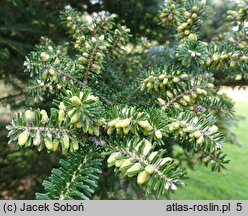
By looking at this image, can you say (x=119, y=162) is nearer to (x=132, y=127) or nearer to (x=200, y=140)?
(x=132, y=127)

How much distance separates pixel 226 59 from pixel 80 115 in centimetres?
68

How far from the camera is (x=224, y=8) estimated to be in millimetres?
3682

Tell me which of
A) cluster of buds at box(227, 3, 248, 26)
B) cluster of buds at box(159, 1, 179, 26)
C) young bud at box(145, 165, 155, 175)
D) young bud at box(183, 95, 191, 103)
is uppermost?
cluster of buds at box(227, 3, 248, 26)

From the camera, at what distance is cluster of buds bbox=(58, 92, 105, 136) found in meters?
0.87

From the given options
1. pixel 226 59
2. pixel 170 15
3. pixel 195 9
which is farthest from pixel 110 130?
pixel 170 15

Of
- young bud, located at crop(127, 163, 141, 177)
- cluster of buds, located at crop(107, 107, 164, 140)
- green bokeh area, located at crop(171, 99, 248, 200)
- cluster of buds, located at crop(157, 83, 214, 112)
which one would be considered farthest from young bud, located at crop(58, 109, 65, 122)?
green bokeh area, located at crop(171, 99, 248, 200)

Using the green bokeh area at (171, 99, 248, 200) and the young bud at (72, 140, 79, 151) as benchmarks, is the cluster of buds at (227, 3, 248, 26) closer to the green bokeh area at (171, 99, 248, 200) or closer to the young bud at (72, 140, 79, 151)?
the young bud at (72, 140, 79, 151)

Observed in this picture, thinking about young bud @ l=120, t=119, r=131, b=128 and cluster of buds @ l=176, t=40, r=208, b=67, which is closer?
young bud @ l=120, t=119, r=131, b=128

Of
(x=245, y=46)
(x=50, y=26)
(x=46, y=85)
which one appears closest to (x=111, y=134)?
(x=46, y=85)

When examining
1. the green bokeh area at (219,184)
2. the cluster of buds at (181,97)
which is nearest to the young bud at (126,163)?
the cluster of buds at (181,97)

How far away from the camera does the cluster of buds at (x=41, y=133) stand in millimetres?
885

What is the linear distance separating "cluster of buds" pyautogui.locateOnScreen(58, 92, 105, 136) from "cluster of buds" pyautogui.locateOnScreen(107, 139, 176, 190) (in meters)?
0.10

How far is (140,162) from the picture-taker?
839 mm

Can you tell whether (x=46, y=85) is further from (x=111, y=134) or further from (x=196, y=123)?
(x=196, y=123)
